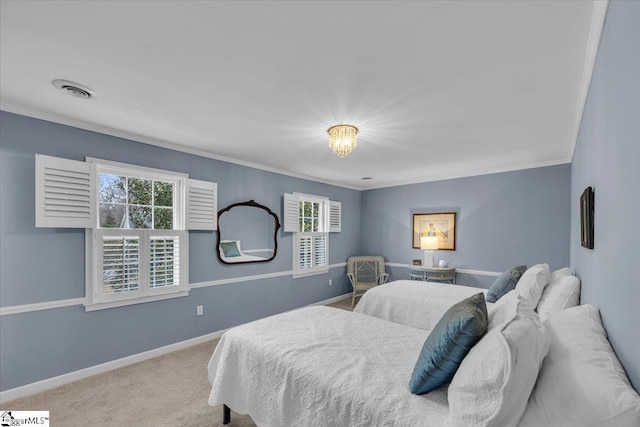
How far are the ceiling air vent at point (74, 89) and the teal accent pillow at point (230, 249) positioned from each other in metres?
2.25

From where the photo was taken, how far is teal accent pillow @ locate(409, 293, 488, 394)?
4.20 ft

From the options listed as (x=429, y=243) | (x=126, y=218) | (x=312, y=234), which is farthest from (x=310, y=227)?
(x=126, y=218)

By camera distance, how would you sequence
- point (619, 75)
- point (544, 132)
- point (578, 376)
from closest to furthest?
point (578, 376), point (619, 75), point (544, 132)

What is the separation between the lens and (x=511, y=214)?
14.8 ft

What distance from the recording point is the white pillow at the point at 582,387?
31.7 inches

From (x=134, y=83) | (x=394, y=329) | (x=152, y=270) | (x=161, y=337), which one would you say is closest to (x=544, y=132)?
(x=394, y=329)

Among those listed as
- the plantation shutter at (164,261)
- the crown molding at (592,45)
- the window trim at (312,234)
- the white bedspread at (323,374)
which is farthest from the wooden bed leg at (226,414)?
the crown molding at (592,45)

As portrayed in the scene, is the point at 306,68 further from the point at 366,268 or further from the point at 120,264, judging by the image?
the point at 366,268

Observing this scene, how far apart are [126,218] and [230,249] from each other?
1349mm

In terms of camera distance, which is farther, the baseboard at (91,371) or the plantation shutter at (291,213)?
the plantation shutter at (291,213)

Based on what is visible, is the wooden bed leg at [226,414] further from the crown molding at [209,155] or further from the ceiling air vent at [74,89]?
the crown molding at [209,155]

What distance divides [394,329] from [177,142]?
120 inches

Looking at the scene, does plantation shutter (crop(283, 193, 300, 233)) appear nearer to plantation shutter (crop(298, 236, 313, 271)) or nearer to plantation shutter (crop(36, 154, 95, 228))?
plantation shutter (crop(298, 236, 313, 271))

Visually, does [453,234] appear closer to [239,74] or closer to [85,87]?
[239,74]
